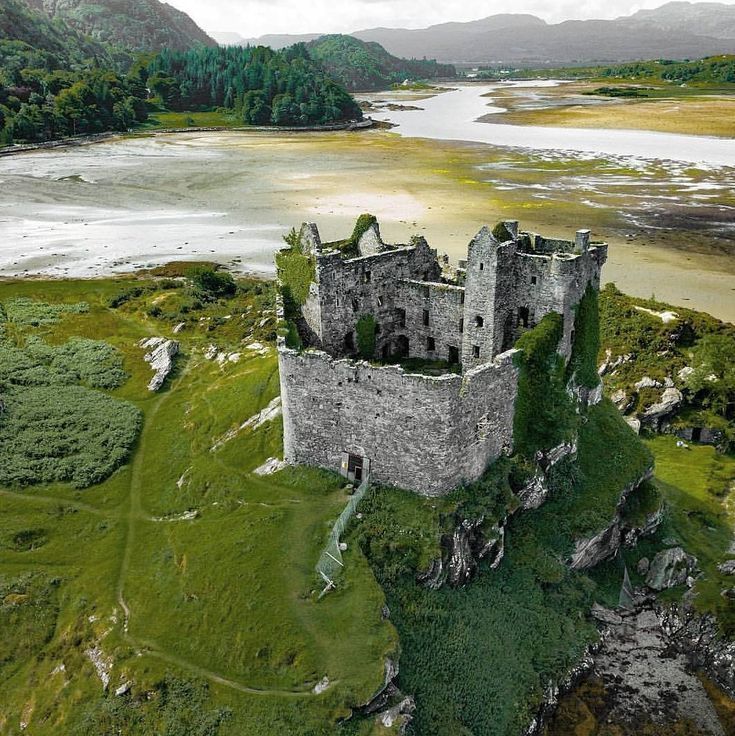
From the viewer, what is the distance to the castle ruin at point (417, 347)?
29828mm

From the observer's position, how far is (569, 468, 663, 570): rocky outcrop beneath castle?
34.3 metres

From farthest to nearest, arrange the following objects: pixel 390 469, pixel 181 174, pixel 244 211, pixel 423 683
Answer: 1. pixel 181 174
2. pixel 244 211
3. pixel 390 469
4. pixel 423 683

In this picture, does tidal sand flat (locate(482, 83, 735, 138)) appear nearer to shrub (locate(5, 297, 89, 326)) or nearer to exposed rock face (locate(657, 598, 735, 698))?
shrub (locate(5, 297, 89, 326))

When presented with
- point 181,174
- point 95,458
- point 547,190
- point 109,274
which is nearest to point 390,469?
point 95,458

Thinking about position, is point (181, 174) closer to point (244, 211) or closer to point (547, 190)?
point (244, 211)

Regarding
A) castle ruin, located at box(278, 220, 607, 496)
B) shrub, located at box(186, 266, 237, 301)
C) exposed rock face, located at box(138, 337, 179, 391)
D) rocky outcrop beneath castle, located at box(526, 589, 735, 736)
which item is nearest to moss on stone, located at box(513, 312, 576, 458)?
castle ruin, located at box(278, 220, 607, 496)

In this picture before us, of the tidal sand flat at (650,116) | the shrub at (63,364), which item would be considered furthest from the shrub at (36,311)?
the tidal sand flat at (650,116)

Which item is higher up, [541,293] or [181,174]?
[541,293]

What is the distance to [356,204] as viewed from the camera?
97.1 metres

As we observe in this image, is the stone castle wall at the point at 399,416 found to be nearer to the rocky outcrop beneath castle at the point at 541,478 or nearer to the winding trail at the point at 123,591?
the rocky outcrop beneath castle at the point at 541,478

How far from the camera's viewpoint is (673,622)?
33.8 metres

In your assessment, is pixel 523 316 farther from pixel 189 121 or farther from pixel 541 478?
pixel 189 121

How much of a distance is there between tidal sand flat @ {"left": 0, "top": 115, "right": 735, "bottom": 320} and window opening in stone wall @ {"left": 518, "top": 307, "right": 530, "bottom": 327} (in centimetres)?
3462

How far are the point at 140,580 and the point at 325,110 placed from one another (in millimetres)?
179138
